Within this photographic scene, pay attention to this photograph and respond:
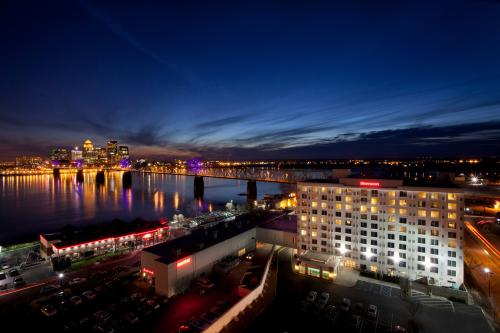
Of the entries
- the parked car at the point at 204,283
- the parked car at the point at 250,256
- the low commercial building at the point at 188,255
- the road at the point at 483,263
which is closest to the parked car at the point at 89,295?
the low commercial building at the point at 188,255

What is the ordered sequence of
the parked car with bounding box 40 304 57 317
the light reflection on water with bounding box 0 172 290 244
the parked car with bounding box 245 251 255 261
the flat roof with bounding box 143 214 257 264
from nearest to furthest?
the parked car with bounding box 40 304 57 317 < the flat roof with bounding box 143 214 257 264 < the parked car with bounding box 245 251 255 261 < the light reflection on water with bounding box 0 172 290 244

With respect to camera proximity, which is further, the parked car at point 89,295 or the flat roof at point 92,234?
the flat roof at point 92,234

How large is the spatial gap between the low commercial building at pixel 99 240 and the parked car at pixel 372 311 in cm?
1489

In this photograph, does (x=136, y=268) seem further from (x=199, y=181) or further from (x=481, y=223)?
(x=199, y=181)

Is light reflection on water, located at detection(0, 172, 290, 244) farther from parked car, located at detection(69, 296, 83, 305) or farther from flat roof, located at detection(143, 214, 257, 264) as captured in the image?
parked car, located at detection(69, 296, 83, 305)

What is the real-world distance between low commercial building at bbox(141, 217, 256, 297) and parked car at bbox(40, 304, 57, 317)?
3.53 meters

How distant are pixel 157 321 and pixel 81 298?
406 cm

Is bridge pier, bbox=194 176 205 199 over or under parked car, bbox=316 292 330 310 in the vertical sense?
over

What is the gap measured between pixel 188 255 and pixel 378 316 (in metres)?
7.95

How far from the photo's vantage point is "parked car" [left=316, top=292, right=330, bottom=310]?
10.8 m

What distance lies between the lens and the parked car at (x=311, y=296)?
36.9 feet

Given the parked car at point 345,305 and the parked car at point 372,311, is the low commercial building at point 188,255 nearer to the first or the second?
the parked car at point 345,305

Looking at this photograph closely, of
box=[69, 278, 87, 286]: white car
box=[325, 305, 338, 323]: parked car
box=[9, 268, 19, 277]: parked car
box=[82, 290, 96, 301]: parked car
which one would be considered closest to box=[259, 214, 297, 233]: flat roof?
box=[325, 305, 338, 323]: parked car

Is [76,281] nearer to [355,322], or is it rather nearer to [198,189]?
[355,322]
